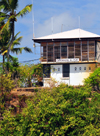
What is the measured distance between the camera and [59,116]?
2327cm

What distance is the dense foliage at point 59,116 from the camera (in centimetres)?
2323

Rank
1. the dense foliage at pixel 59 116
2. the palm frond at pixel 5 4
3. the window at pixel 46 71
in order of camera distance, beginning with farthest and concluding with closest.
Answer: the palm frond at pixel 5 4 → the window at pixel 46 71 → the dense foliage at pixel 59 116

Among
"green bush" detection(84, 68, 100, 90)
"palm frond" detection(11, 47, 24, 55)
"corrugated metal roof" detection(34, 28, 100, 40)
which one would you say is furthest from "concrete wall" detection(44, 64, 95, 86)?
"palm frond" detection(11, 47, 24, 55)

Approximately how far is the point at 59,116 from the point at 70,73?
10.8 metres

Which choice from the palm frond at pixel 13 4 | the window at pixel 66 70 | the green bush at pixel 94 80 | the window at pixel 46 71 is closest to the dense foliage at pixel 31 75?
the window at pixel 46 71

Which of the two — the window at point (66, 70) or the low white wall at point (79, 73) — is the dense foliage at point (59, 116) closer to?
the low white wall at point (79, 73)

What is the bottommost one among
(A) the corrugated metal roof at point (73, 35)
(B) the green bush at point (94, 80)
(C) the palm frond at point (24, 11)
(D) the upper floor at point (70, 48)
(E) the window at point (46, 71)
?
(B) the green bush at point (94, 80)

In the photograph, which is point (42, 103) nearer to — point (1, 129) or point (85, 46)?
point (1, 129)

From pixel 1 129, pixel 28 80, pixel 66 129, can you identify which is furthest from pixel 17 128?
pixel 28 80

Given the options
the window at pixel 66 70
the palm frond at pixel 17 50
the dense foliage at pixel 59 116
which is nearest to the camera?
the dense foliage at pixel 59 116

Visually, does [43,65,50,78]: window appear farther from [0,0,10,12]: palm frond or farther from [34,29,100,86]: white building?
[0,0,10,12]: palm frond

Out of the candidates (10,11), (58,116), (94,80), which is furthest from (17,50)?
(58,116)

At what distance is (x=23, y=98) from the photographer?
1128 inches

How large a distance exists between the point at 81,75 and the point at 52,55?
4.12 meters
